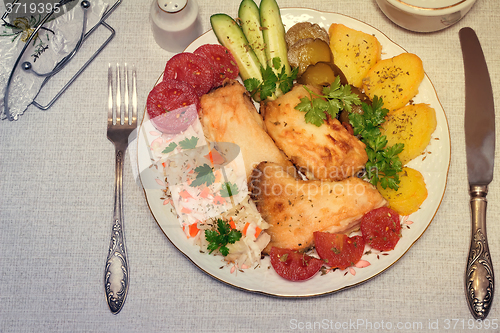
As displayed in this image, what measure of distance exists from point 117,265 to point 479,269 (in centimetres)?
243

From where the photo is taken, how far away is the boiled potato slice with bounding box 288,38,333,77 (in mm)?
2508

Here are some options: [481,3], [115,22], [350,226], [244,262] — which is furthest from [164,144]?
[481,3]

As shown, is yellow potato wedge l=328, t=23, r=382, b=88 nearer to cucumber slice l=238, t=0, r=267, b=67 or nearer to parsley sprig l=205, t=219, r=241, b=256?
cucumber slice l=238, t=0, r=267, b=67

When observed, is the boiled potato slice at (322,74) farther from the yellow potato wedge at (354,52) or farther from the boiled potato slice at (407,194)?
the boiled potato slice at (407,194)

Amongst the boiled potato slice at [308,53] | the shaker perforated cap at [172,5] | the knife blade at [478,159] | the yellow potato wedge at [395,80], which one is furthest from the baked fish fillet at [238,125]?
the knife blade at [478,159]

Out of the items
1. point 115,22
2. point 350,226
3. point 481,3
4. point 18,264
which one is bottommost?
point 18,264

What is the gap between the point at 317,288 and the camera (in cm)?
229

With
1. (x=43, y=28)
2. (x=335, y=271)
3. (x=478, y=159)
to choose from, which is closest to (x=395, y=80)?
(x=478, y=159)

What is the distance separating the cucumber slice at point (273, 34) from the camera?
263cm

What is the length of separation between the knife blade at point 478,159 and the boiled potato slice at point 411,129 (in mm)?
450

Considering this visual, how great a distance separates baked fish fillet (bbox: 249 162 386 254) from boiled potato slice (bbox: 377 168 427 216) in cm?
7

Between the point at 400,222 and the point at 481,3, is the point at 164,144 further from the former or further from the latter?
the point at 481,3

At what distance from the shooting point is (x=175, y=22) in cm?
264

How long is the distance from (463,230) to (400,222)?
524 mm
